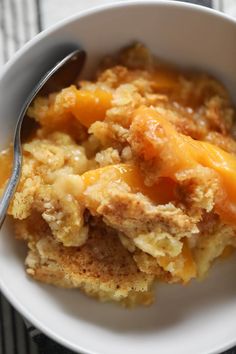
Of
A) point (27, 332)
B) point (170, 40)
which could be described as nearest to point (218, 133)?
point (170, 40)

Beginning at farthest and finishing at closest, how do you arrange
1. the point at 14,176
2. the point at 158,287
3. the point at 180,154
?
the point at 158,287, the point at 14,176, the point at 180,154

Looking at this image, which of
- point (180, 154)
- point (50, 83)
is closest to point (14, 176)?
point (50, 83)

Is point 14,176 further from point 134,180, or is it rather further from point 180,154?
point 180,154

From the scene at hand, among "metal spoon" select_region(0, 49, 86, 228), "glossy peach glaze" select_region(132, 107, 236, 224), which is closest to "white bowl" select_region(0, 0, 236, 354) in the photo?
"metal spoon" select_region(0, 49, 86, 228)

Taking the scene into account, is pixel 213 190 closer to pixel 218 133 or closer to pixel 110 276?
pixel 218 133

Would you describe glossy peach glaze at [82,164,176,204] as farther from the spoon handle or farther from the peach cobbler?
the spoon handle

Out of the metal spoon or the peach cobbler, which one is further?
the metal spoon

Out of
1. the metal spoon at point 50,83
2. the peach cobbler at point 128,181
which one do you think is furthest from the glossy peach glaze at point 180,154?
the metal spoon at point 50,83
